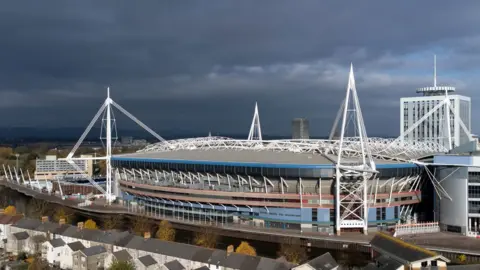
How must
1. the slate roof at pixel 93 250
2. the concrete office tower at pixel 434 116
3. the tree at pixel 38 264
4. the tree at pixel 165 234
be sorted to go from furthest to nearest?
the concrete office tower at pixel 434 116 < the tree at pixel 165 234 < the slate roof at pixel 93 250 < the tree at pixel 38 264

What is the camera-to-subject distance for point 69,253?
39594mm

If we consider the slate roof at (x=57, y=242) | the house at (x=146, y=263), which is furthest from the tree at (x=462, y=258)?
the slate roof at (x=57, y=242)

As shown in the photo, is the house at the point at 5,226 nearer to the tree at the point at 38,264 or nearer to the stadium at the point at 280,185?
the tree at the point at 38,264

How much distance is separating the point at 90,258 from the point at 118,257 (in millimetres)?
2856

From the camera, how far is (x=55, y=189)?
92.8 meters

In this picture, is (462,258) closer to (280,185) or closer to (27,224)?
(280,185)

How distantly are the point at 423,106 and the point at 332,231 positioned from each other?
54.7 m

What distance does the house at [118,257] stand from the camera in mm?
36675

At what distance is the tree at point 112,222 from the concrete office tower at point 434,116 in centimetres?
5692

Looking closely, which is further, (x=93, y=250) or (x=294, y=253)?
(x=294, y=253)

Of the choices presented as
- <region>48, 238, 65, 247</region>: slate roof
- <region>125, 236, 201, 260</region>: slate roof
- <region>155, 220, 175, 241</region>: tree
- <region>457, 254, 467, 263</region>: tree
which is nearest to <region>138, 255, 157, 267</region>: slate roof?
<region>125, 236, 201, 260</region>: slate roof

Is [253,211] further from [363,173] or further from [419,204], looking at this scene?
[419,204]

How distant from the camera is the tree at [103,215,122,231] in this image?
55.1 m

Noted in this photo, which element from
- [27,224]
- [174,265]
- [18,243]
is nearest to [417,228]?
[174,265]
